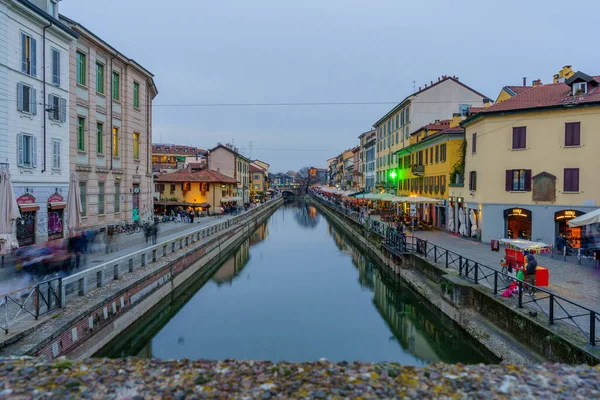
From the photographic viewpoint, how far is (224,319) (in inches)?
615

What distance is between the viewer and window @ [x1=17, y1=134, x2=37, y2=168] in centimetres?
1677

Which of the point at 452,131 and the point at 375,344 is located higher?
the point at 452,131

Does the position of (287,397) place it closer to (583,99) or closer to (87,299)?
(87,299)

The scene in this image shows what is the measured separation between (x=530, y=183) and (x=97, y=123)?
24.8 meters

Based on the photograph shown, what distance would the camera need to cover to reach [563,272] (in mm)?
14828

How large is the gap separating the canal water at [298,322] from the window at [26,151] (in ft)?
27.9

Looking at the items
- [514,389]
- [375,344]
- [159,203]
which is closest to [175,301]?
[375,344]

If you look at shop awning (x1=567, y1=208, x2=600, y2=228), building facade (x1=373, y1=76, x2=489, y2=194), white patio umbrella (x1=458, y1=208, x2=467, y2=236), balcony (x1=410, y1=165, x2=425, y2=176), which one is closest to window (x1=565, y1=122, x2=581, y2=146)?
white patio umbrella (x1=458, y1=208, x2=467, y2=236)

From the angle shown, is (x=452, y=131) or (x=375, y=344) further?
(x=452, y=131)

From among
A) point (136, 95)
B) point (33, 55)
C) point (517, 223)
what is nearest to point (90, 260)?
point (33, 55)

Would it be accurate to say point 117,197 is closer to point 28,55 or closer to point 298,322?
point 28,55

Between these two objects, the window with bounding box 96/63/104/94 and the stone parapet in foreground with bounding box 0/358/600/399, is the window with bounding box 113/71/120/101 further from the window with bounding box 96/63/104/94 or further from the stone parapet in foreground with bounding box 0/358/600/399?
the stone parapet in foreground with bounding box 0/358/600/399

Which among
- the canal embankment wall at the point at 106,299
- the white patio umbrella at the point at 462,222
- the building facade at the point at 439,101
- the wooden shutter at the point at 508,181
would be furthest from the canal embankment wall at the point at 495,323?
the building facade at the point at 439,101

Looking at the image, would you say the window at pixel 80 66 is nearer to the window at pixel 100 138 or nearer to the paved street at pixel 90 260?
the window at pixel 100 138
